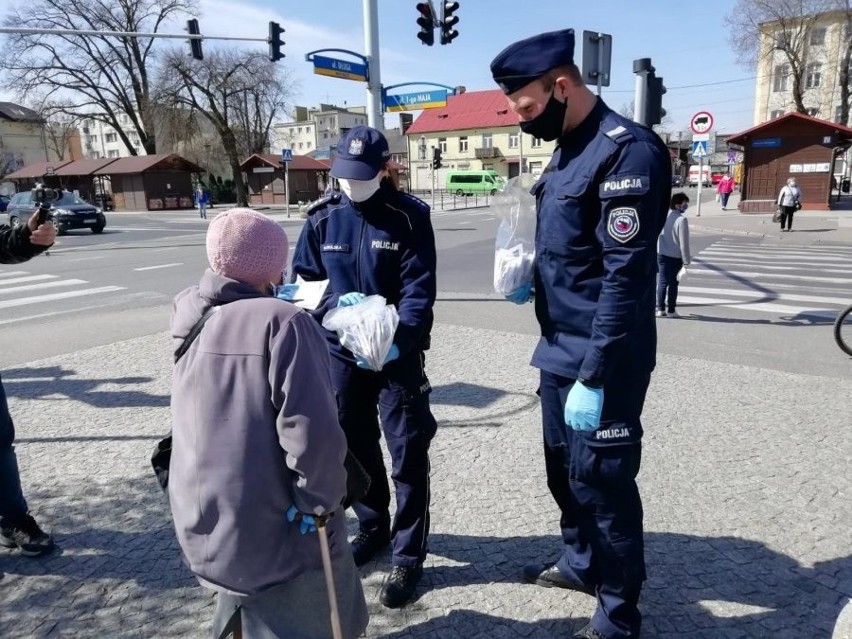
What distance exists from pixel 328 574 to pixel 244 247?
99 centimetres

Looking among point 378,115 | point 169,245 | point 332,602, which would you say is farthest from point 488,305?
point 169,245

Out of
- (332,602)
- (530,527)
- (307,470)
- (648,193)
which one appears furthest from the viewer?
(530,527)

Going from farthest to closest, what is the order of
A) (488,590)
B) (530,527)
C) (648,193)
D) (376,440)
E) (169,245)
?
(169,245)
(530,527)
(376,440)
(488,590)
(648,193)

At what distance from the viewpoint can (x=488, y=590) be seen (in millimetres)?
2785

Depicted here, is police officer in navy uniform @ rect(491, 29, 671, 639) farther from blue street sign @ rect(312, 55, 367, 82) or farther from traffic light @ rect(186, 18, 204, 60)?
traffic light @ rect(186, 18, 204, 60)

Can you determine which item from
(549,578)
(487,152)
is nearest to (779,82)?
(487,152)

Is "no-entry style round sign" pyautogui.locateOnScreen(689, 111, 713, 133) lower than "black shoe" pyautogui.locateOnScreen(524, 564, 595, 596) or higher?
higher

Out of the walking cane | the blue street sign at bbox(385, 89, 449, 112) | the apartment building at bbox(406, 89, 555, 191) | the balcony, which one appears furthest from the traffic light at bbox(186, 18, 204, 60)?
the balcony

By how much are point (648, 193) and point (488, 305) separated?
24.0 ft

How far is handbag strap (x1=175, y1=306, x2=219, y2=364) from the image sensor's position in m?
1.77

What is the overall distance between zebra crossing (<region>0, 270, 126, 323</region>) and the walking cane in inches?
399

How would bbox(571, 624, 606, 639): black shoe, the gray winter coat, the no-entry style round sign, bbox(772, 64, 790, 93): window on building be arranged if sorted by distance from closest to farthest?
the gray winter coat < bbox(571, 624, 606, 639): black shoe < the no-entry style round sign < bbox(772, 64, 790, 93): window on building

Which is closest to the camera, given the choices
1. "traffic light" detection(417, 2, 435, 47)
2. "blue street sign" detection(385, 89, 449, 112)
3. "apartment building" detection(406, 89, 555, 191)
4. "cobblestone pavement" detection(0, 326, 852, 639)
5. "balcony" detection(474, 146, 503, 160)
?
"cobblestone pavement" detection(0, 326, 852, 639)

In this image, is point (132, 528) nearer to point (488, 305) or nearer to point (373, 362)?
point (373, 362)
